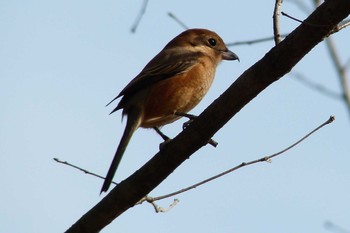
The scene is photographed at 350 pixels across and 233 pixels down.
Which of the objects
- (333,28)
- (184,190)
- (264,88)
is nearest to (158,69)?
(184,190)

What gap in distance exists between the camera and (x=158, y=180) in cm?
441

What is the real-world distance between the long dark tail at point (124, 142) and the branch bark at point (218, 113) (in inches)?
21.0

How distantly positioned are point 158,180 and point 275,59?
3.82 ft

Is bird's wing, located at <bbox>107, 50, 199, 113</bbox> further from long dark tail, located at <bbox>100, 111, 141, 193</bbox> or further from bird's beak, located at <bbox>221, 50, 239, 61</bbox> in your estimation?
bird's beak, located at <bbox>221, 50, 239, 61</bbox>

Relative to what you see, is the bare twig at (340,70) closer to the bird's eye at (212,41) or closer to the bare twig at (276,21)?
the bare twig at (276,21)

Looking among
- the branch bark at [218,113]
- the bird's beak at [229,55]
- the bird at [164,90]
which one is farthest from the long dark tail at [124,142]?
the bird's beak at [229,55]

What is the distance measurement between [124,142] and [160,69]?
107 centimetres

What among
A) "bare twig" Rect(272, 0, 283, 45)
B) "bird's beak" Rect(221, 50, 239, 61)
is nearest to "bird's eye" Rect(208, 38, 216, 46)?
"bird's beak" Rect(221, 50, 239, 61)

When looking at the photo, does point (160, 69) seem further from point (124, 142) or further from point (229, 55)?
point (229, 55)

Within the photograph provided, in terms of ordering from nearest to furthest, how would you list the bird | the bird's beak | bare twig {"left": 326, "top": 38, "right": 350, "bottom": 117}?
bare twig {"left": 326, "top": 38, "right": 350, "bottom": 117} → the bird → the bird's beak

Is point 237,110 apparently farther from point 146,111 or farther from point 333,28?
point 146,111

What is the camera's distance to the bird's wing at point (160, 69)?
20.0 feet

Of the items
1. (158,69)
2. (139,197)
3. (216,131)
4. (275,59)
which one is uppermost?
(158,69)

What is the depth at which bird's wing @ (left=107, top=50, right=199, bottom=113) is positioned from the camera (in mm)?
6086
